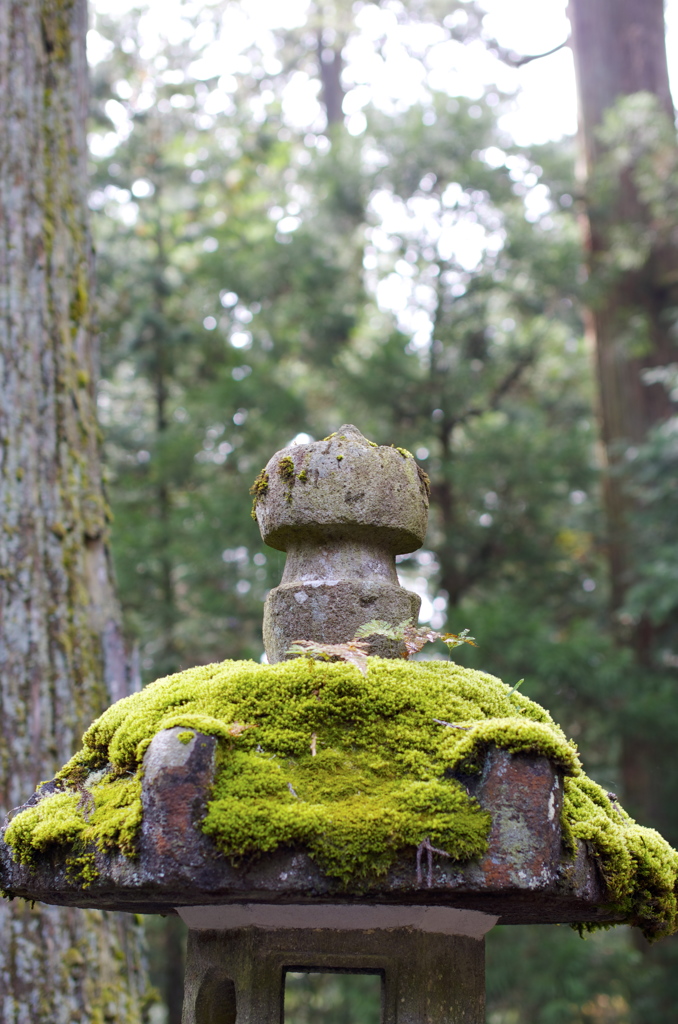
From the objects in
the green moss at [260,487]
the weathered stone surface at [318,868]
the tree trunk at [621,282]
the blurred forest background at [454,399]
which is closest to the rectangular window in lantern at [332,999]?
the blurred forest background at [454,399]

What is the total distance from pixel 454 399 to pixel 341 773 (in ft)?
24.1

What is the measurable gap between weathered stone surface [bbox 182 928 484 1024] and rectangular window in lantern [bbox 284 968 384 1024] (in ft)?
19.1

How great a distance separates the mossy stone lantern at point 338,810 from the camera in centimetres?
147

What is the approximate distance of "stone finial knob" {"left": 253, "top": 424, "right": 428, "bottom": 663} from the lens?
2002mm

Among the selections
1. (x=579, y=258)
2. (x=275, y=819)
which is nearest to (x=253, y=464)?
(x=579, y=258)

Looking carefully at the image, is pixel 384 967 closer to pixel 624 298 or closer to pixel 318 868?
pixel 318 868

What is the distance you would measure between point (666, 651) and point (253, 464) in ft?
14.5

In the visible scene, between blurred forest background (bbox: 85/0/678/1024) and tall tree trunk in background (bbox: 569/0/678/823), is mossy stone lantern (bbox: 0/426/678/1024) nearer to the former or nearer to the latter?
blurred forest background (bbox: 85/0/678/1024)

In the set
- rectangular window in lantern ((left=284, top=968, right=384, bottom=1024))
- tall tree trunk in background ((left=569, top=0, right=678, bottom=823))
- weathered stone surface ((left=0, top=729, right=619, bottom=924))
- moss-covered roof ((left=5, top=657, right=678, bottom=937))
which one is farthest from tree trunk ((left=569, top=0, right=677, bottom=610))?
weathered stone surface ((left=0, top=729, right=619, bottom=924))

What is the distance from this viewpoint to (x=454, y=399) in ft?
28.4

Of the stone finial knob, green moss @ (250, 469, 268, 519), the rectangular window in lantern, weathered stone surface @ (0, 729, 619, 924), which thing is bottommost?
the rectangular window in lantern

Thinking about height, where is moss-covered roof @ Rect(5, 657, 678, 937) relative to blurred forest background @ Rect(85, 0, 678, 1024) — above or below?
below

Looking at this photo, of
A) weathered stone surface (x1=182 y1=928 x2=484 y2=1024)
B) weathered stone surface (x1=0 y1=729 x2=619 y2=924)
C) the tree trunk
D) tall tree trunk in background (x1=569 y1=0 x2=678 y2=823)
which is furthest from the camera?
the tree trunk

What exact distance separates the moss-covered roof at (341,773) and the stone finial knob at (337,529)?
224 millimetres
